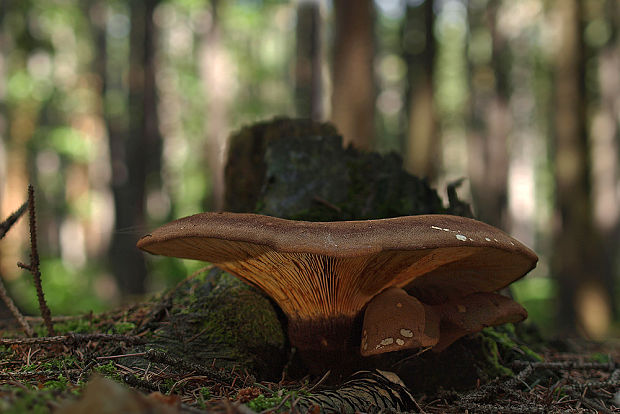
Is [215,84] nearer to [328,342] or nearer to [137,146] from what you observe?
[137,146]

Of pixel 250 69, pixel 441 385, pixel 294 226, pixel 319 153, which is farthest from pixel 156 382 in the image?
pixel 250 69

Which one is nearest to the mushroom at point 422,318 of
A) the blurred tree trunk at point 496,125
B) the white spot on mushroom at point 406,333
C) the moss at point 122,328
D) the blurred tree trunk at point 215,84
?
the white spot on mushroom at point 406,333

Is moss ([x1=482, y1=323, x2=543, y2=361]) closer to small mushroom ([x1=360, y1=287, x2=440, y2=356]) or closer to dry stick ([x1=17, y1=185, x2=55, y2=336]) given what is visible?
small mushroom ([x1=360, y1=287, x2=440, y2=356])

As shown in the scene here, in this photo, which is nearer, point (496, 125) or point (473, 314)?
point (473, 314)

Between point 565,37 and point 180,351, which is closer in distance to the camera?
point 180,351

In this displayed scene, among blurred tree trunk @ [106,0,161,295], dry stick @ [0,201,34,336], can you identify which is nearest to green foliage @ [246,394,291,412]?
dry stick @ [0,201,34,336]

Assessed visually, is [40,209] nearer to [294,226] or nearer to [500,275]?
[294,226]

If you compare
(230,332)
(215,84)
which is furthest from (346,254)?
(215,84)
